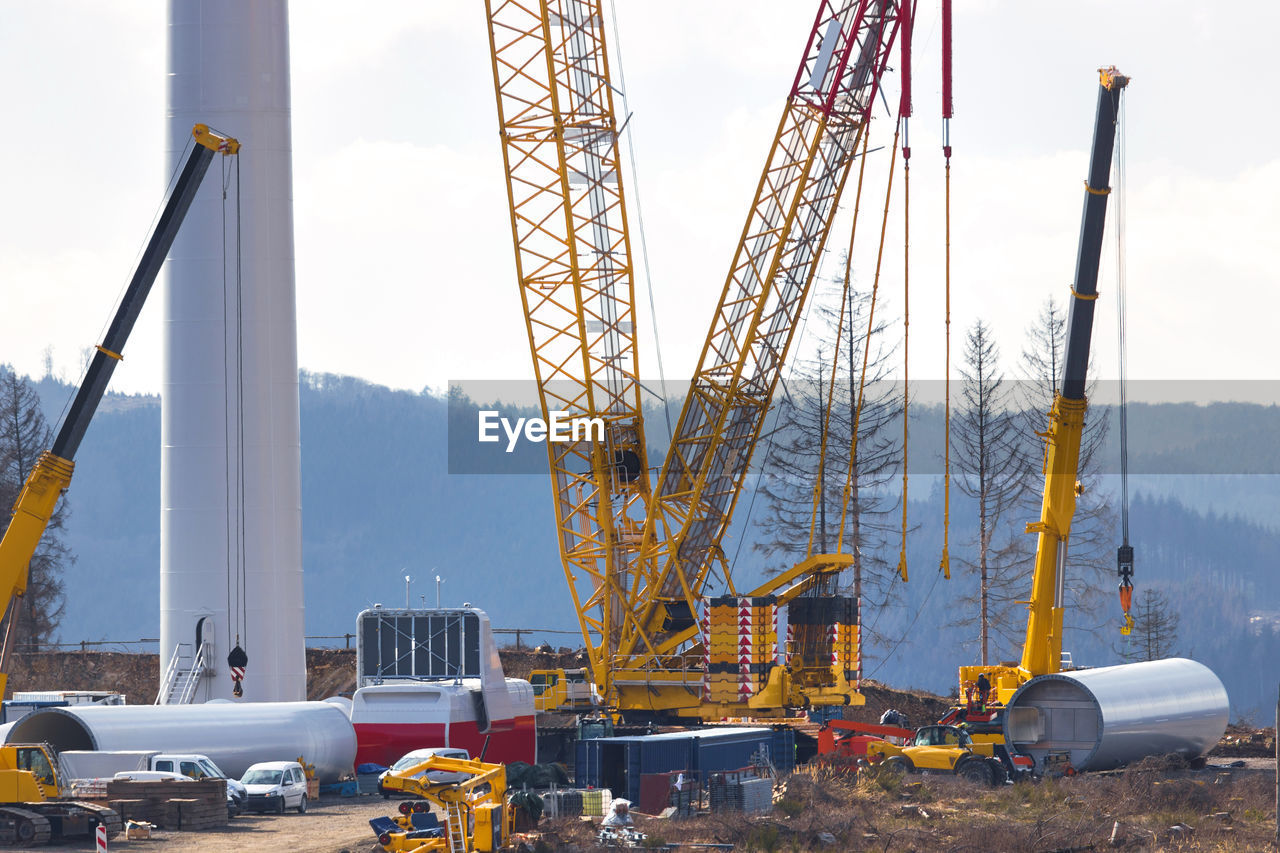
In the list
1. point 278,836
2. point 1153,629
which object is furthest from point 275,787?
→ point 1153,629

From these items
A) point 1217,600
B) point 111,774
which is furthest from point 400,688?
point 1217,600

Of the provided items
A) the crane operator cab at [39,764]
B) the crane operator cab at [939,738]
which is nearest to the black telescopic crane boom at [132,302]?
the crane operator cab at [39,764]

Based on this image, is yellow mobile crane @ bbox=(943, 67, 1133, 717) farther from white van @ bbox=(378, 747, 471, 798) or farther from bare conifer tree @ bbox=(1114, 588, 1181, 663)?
bare conifer tree @ bbox=(1114, 588, 1181, 663)

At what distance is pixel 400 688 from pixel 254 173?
16.9 meters

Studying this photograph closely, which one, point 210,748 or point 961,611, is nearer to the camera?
point 210,748

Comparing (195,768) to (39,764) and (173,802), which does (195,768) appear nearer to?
(173,802)

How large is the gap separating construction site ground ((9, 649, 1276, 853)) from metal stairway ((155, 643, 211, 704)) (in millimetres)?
10329

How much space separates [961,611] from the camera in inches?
7318

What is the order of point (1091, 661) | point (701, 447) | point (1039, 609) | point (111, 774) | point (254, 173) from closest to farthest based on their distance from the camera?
point (111, 774)
point (1039, 609)
point (254, 173)
point (701, 447)
point (1091, 661)

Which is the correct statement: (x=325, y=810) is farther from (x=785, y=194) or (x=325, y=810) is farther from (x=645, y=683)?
(x=785, y=194)

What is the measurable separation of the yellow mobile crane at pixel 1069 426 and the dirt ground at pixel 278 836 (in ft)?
59.1

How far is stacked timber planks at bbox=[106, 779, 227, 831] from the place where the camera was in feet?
109

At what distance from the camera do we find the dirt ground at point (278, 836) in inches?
1169

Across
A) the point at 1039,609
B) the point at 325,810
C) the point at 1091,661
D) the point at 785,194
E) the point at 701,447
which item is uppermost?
the point at 785,194
